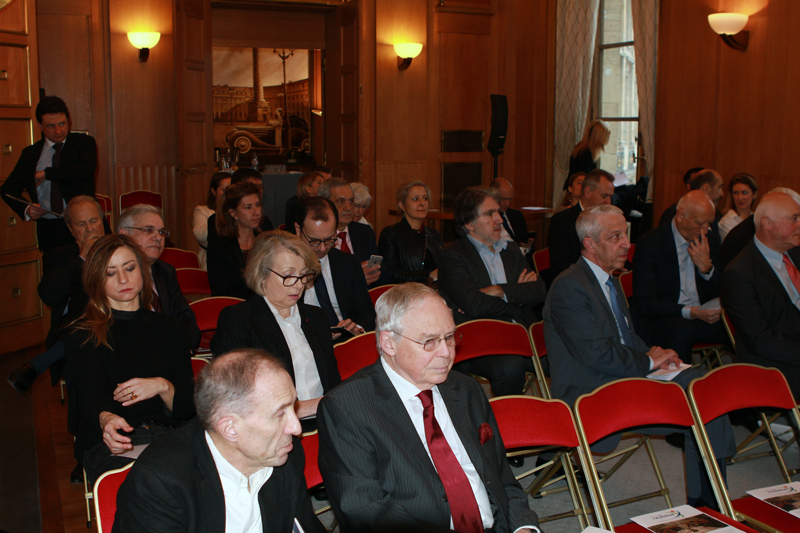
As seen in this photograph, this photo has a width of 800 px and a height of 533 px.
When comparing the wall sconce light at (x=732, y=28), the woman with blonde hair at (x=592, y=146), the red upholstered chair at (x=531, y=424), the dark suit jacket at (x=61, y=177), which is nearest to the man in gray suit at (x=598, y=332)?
the red upholstered chair at (x=531, y=424)

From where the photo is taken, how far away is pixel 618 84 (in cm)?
885

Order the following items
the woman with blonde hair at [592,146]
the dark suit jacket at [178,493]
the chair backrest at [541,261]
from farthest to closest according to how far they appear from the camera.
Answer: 1. the woman with blonde hair at [592,146]
2. the chair backrest at [541,261]
3. the dark suit jacket at [178,493]

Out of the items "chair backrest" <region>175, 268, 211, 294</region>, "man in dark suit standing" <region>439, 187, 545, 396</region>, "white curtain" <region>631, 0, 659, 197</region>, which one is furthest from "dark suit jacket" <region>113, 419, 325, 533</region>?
"white curtain" <region>631, 0, 659, 197</region>

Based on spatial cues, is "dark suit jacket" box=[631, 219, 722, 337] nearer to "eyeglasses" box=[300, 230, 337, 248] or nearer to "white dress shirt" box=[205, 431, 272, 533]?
"eyeglasses" box=[300, 230, 337, 248]

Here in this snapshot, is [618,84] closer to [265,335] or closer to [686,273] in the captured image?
[686,273]

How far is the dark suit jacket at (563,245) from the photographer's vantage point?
543cm

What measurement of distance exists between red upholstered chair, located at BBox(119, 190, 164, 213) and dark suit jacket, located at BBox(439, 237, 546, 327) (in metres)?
4.35

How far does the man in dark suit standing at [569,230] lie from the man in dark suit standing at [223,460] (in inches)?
152

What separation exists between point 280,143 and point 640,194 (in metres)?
9.28

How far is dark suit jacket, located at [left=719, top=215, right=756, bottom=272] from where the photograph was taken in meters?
4.70

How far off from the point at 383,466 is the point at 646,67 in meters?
7.10

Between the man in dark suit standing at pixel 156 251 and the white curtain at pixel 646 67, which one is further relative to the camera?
the white curtain at pixel 646 67

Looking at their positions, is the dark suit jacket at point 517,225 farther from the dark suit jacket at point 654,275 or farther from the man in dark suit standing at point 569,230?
the dark suit jacket at point 654,275

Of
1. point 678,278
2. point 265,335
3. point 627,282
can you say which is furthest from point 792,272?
point 265,335
